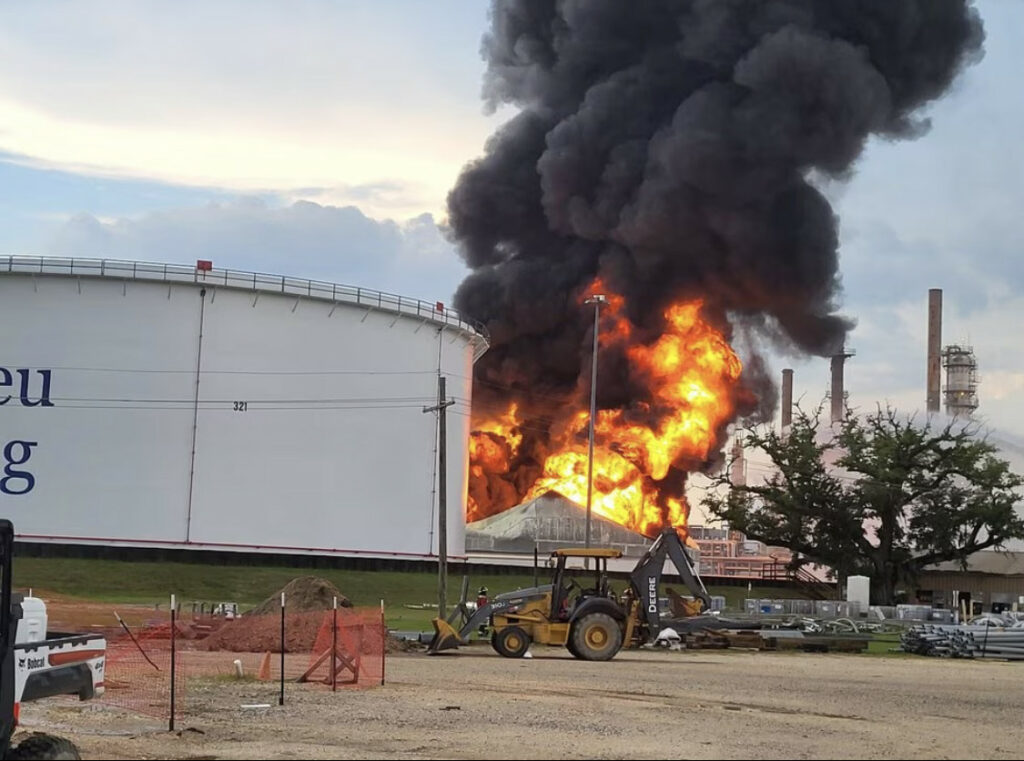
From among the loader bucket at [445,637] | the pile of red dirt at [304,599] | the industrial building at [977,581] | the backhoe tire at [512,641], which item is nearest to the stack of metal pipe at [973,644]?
the backhoe tire at [512,641]

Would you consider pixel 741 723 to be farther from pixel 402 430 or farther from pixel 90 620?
pixel 402 430

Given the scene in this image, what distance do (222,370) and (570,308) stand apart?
67.1 ft

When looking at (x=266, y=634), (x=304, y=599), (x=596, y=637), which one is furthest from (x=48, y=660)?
(x=304, y=599)

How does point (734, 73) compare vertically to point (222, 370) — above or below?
above

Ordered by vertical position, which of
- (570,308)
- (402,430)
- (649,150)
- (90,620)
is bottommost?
(90,620)

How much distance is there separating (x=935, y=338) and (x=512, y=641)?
7105cm

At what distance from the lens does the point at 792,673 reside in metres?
26.3

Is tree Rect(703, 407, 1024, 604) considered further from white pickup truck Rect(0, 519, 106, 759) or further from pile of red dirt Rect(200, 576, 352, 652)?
white pickup truck Rect(0, 519, 106, 759)

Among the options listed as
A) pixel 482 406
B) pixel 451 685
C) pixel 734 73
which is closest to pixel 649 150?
pixel 734 73

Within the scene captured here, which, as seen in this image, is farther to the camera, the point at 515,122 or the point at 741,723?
the point at 515,122

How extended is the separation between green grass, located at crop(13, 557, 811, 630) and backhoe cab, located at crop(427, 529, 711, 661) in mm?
15219

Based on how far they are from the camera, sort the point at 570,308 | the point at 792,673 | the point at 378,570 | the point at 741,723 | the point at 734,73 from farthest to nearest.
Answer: the point at 570,308, the point at 734,73, the point at 378,570, the point at 792,673, the point at 741,723

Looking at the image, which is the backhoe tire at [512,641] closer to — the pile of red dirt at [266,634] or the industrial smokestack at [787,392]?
the pile of red dirt at [266,634]

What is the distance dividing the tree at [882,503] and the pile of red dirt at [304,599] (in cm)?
3400
